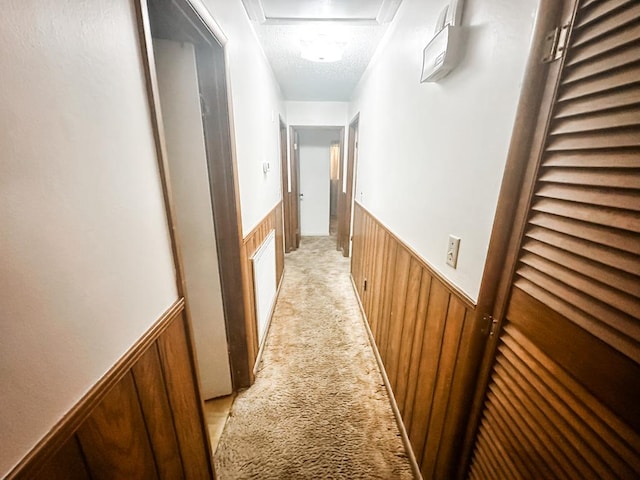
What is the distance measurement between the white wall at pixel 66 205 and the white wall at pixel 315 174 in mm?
4349

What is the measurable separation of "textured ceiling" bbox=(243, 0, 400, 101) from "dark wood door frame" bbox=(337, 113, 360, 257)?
70 centimetres

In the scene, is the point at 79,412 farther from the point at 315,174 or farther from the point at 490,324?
the point at 315,174

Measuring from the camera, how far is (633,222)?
43 centimetres

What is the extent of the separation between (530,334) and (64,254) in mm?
1006

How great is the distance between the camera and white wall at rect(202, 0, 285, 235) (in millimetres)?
1321

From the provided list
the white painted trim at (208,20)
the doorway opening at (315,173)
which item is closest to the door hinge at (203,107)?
the white painted trim at (208,20)

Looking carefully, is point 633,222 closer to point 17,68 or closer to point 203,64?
point 17,68

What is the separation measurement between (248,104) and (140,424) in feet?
5.63

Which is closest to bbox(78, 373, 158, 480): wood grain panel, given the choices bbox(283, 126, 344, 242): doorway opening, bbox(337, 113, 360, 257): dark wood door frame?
bbox(337, 113, 360, 257): dark wood door frame

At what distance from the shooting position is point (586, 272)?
0.50 metres

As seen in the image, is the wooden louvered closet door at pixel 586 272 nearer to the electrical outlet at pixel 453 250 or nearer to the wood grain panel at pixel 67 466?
the electrical outlet at pixel 453 250

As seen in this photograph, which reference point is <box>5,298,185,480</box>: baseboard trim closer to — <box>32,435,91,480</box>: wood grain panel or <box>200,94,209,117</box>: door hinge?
<box>32,435,91,480</box>: wood grain panel

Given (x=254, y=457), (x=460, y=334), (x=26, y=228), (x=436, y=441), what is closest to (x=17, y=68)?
(x=26, y=228)

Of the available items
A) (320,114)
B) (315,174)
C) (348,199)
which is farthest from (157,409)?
(315,174)
